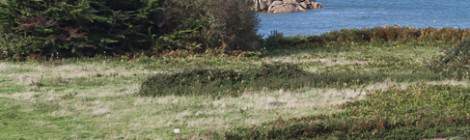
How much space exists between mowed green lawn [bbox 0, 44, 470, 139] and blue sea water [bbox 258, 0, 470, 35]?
2042 centimetres

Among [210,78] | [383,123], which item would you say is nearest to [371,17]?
[210,78]

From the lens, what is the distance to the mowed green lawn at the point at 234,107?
10406mm

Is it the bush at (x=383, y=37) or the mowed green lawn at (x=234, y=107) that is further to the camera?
the bush at (x=383, y=37)

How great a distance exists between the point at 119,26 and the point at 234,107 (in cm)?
1164

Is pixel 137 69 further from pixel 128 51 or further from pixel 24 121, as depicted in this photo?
pixel 24 121

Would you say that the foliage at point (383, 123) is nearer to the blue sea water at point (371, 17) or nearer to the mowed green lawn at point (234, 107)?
the mowed green lawn at point (234, 107)

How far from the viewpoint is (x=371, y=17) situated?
54.4m

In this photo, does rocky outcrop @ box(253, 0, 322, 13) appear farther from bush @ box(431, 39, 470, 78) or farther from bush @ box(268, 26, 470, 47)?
bush @ box(431, 39, 470, 78)

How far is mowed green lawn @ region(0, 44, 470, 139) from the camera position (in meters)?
10.4

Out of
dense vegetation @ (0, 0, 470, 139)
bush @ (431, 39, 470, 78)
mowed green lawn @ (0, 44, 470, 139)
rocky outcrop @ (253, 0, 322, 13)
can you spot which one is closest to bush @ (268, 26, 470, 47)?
dense vegetation @ (0, 0, 470, 139)

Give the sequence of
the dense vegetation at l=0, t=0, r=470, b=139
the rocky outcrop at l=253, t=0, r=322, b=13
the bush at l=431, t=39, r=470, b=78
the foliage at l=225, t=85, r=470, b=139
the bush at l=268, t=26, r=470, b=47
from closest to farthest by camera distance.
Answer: the foliage at l=225, t=85, r=470, b=139, the dense vegetation at l=0, t=0, r=470, b=139, the bush at l=431, t=39, r=470, b=78, the bush at l=268, t=26, r=470, b=47, the rocky outcrop at l=253, t=0, r=322, b=13

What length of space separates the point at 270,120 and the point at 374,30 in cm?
1775

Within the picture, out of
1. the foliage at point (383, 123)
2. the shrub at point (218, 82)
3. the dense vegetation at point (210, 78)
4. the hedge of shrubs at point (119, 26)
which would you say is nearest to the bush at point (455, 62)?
the dense vegetation at point (210, 78)

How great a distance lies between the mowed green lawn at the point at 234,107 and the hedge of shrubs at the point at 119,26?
3494 mm
